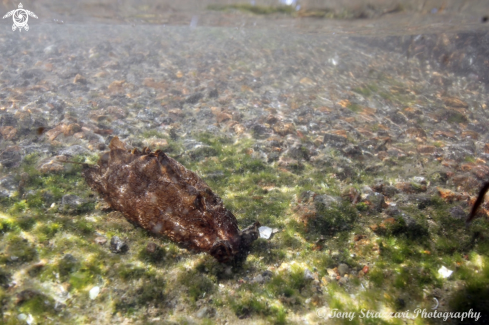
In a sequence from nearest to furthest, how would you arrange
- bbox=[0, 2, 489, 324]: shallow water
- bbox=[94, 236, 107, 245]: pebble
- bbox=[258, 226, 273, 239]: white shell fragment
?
bbox=[0, 2, 489, 324]: shallow water < bbox=[94, 236, 107, 245]: pebble < bbox=[258, 226, 273, 239]: white shell fragment

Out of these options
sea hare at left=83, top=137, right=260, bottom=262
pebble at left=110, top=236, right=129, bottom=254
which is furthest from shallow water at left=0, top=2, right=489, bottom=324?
sea hare at left=83, top=137, right=260, bottom=262

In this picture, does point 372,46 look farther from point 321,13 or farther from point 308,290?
point 308,290

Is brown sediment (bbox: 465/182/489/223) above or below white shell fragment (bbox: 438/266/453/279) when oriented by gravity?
above

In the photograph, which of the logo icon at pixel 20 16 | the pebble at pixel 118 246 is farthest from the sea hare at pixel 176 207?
the logo icon at pixel 20 16

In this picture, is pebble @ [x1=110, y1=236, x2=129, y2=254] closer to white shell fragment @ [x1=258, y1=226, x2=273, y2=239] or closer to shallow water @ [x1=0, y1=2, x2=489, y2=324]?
shallow water @ [x1=0, y1=2, x2=489, y2=324]

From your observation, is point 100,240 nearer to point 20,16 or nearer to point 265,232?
point 265,232

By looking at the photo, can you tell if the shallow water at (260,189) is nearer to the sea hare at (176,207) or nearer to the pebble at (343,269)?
the pebble at (343,269)

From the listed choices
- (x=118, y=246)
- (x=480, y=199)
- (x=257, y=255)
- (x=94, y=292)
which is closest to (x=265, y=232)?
(x=257, y=255)
